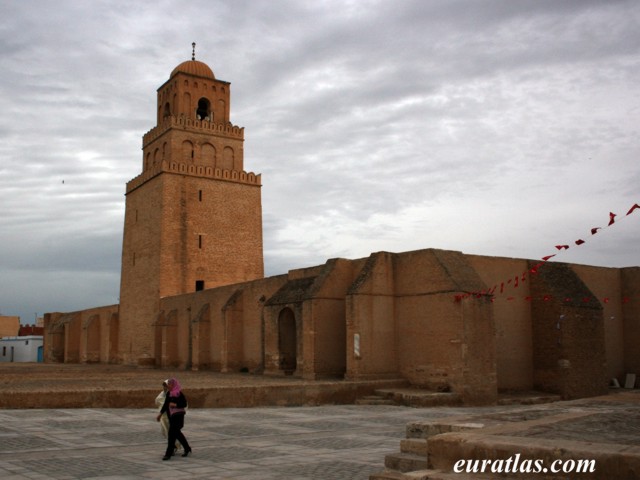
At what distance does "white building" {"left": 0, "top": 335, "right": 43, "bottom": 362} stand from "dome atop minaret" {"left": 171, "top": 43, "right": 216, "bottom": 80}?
24.8 metres

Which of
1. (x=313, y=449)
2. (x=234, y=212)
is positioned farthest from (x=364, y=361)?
(x=234, y=212)

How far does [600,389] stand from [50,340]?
113 ft

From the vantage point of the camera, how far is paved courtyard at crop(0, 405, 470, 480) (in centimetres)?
761

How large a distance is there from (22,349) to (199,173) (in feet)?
84.1

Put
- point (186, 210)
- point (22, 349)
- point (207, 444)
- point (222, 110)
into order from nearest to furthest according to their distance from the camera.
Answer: point (207, 444) < point (186, 210) < point (222, 110) < point (22, 349)

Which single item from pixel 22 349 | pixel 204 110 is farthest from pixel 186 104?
pixel 22 349

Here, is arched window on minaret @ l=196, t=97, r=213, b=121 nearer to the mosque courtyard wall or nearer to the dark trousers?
the mosque courtyard wall

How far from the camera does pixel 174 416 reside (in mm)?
8602

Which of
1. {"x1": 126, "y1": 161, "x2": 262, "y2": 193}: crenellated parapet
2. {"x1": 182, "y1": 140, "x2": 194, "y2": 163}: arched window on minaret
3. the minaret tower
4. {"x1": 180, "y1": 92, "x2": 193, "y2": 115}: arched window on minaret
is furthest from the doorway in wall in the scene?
{"x1": 180, "y1": 92, "x2": 193, "y2": 115}: arched window on minaret

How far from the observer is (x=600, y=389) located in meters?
19.1

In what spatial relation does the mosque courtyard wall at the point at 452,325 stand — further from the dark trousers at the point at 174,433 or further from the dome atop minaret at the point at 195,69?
the dome atop minaret at the point at 195,69

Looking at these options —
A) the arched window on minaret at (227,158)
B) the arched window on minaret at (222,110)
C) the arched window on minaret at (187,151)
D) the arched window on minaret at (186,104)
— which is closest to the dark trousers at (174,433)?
the arched window on minaret at (187,151)

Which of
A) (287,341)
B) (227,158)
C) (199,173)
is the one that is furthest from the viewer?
(227,158)

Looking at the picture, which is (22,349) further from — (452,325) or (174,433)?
(174,433)
